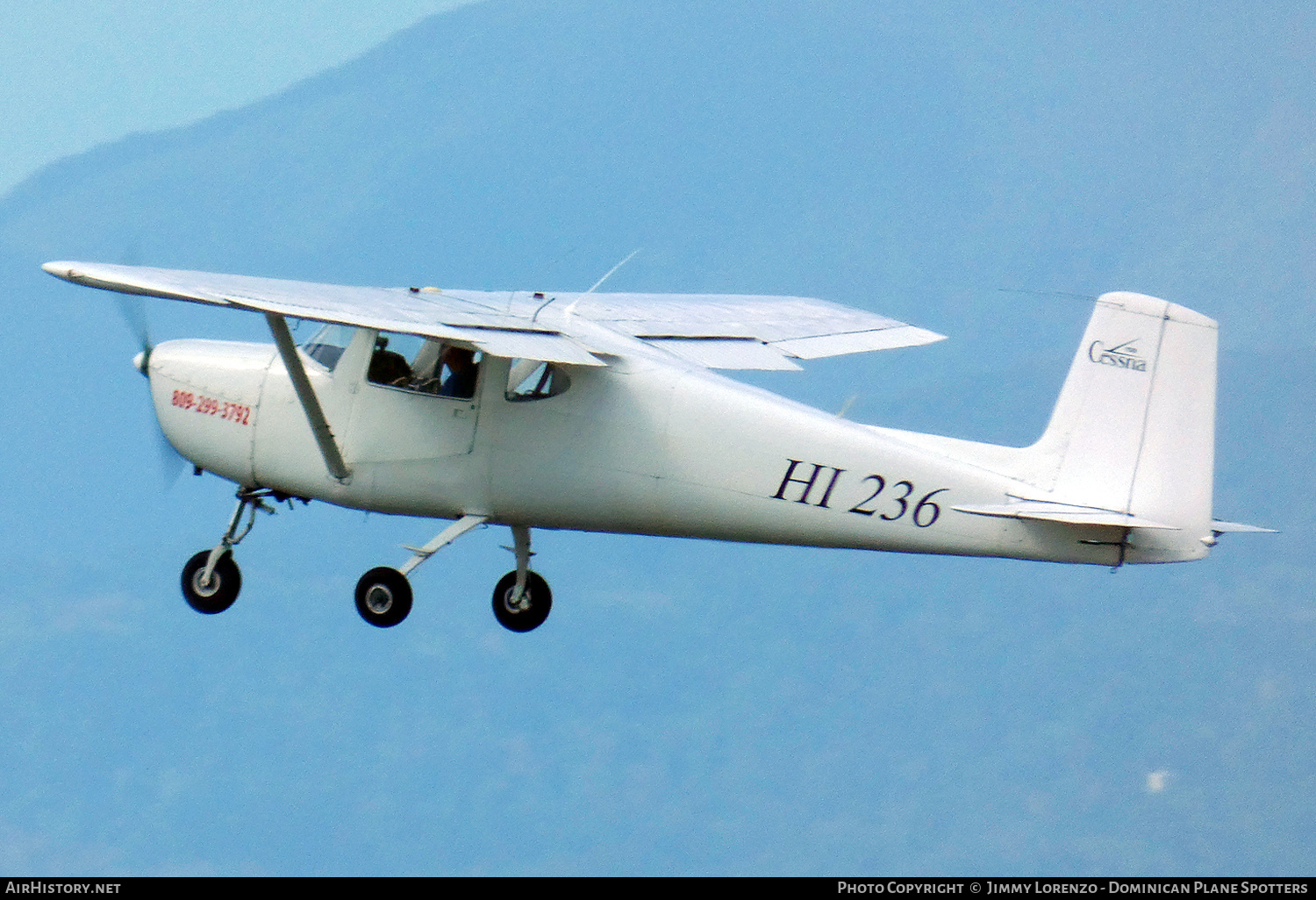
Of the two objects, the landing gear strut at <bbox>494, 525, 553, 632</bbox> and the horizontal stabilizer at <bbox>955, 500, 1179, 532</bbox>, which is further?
the landing gear strut at <bbox>494, 525, 553, 632</bbox>

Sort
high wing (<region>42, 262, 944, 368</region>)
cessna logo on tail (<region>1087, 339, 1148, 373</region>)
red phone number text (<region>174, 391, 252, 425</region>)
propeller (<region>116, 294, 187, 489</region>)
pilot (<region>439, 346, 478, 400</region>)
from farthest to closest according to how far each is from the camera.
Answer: propeller (<region>116, 294, 187, 489</region>) < red phone number text (<region>174, 391, 252, 425</region>) < pilot (<region>439, 346, 478, 400</region>) < cessna logo on tail (<region>1087, 339, 1148, 373</region>) < high wing (<region>42, 262, 944, 368</region>)

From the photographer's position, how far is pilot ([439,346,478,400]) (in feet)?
39.9

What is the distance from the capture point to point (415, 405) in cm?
1223

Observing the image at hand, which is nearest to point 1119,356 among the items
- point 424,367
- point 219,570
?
point 424,367

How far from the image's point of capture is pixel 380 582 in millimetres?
12508

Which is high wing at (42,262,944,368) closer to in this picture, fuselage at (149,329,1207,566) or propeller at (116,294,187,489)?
fuselage at (149,329,1207,566)

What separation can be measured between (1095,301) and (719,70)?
184 m

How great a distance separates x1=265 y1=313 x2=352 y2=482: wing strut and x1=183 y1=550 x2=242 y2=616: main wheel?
4.82 feet

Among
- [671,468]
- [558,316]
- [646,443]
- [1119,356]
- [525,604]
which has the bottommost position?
[525,604]

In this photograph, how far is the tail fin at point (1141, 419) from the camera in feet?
37.5

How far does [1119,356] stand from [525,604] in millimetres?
4812

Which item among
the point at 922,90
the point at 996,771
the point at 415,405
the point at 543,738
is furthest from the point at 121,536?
the point at 415,405

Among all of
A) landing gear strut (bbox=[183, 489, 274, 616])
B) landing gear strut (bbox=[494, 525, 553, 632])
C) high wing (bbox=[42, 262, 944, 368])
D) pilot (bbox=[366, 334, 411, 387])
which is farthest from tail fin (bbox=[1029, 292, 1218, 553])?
landing gear strut (bbox=[183, 489, 274, 616])

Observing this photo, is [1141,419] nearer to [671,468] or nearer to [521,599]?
[671,468]
